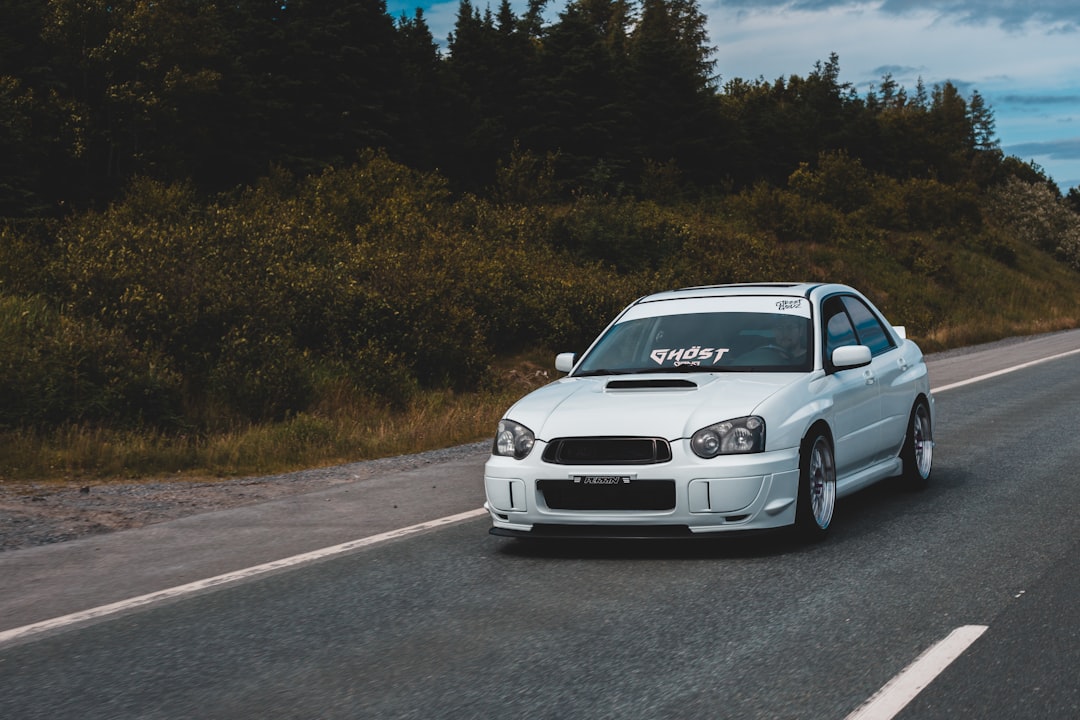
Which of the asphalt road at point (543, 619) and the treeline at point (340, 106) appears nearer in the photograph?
the asphalt road at point (543, 619)

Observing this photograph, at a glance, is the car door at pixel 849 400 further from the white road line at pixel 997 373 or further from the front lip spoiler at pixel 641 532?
the white road line at pixel 997 373

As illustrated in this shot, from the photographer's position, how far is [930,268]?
48.3m

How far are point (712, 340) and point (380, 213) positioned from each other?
80.7 ft

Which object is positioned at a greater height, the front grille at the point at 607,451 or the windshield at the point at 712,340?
the windshield at the point at 712,340

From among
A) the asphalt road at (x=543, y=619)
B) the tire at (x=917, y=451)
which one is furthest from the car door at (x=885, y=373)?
the asphalt road at (x=543, y=619)

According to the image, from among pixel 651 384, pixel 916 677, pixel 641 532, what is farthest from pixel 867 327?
pixel 916 677

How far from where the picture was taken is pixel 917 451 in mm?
9500

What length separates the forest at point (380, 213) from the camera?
1622cm

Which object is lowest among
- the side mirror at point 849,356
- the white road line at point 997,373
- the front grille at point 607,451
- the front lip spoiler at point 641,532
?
the white road line at point 997,373

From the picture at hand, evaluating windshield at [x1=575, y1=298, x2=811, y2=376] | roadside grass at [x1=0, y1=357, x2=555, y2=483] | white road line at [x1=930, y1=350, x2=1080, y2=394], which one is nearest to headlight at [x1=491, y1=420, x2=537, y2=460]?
windshield at [x1=575, y1=298, x2=811, y2=376]

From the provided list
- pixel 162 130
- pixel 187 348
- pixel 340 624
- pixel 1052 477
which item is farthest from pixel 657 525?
pixel 162 130

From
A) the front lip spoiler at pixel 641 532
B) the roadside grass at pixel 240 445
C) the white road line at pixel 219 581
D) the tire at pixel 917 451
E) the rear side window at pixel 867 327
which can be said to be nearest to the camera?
the white road line at pixel 219 581

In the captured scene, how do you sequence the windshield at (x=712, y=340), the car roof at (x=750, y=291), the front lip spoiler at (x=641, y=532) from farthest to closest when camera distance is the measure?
the car roof at (x=750, y=291)
the windshield at (x=712, y=340)
the front lip spoiler at (x=641, y=532)

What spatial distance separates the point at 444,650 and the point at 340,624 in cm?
74
